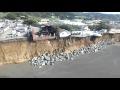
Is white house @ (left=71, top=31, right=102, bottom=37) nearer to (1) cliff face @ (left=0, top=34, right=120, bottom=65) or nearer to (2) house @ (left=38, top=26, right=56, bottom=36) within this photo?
(1) cliff face @ (left=0, top=34, right=120, bottom=65)

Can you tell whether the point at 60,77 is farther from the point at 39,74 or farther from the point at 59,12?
the point at 59,12

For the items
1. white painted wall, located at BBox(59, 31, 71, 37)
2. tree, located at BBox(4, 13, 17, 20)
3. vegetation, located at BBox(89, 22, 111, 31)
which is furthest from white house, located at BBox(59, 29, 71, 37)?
tree, located at BBox(4, 13, 17, 20)

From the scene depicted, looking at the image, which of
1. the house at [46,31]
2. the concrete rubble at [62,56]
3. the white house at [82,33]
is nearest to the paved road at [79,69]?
the concrete rubble at [62,56]
